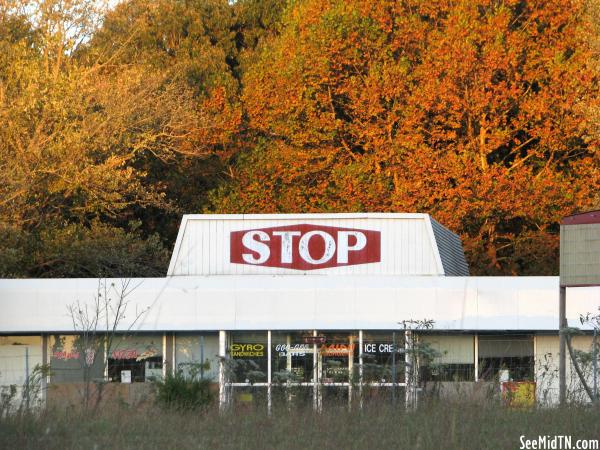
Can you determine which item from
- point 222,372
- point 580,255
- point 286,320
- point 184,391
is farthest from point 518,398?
point 286,320

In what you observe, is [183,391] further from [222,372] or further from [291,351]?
[291,351]

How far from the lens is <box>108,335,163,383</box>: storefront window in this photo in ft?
83.3

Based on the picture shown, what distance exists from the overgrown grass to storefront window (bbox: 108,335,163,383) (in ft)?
35.4

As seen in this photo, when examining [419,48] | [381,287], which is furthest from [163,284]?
[419,48]

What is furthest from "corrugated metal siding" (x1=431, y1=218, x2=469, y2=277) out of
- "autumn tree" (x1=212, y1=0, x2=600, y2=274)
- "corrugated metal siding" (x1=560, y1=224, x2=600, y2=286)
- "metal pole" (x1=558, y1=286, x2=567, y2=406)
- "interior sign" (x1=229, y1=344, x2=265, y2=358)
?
"metal pole" (x1=558, y1=286, x2=567, y2=406)

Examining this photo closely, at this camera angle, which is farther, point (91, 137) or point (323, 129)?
point (323, 129)

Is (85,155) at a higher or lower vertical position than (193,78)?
lower

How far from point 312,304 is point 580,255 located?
7969 mm

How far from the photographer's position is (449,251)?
30234 millimetres

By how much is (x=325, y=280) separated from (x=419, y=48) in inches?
647

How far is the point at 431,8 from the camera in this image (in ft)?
129

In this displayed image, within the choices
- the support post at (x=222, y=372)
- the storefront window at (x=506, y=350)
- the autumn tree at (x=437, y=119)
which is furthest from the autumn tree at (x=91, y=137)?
the storefront window at (x=506, y=350)

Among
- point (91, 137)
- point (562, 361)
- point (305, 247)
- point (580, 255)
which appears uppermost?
point (91, 137)

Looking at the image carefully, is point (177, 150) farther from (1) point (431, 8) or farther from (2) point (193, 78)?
(1) point (431, 8)
